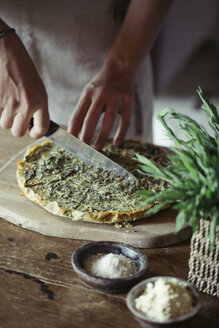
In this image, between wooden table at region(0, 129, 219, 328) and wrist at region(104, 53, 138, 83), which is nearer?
wooden table at region(0, 129, 219, 328)

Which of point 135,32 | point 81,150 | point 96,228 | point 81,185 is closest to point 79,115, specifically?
point 81,150

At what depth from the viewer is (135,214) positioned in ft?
5.58

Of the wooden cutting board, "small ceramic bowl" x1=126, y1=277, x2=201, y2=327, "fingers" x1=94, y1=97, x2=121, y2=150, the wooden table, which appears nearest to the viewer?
"small ceramic bowl" x1=126, y1=277, x2=201, y2=327

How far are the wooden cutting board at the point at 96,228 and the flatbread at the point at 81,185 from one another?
35 millimetres

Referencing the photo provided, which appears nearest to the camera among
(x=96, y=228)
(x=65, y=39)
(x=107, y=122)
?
(x=96, y=228)

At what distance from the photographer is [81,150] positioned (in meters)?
2.08

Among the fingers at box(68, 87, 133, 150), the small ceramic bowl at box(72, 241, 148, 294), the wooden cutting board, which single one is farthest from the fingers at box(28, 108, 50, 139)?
the small ceramic bowl at box(72, 241, 148, 294)

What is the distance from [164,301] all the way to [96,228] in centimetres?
56

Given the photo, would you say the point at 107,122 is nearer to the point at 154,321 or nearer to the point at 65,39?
the point at 65,39

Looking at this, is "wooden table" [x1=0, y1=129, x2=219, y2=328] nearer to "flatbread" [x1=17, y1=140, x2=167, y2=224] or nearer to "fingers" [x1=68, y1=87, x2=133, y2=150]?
"flatbread" [x1=17, y1=140, x2=167, y2=224]

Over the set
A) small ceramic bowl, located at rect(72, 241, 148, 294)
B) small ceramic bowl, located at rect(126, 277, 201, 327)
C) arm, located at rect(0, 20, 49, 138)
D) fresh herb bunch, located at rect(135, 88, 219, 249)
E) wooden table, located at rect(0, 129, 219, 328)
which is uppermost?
fresh herb bunch, located at rect(135, 88, 219, 249)

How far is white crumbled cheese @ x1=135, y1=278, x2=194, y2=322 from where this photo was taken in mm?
1169

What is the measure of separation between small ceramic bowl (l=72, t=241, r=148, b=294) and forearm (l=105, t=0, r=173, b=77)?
1.34 m

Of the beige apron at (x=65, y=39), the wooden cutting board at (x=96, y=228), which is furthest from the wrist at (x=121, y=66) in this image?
the wooden cutting board at (x=96, y=228)
